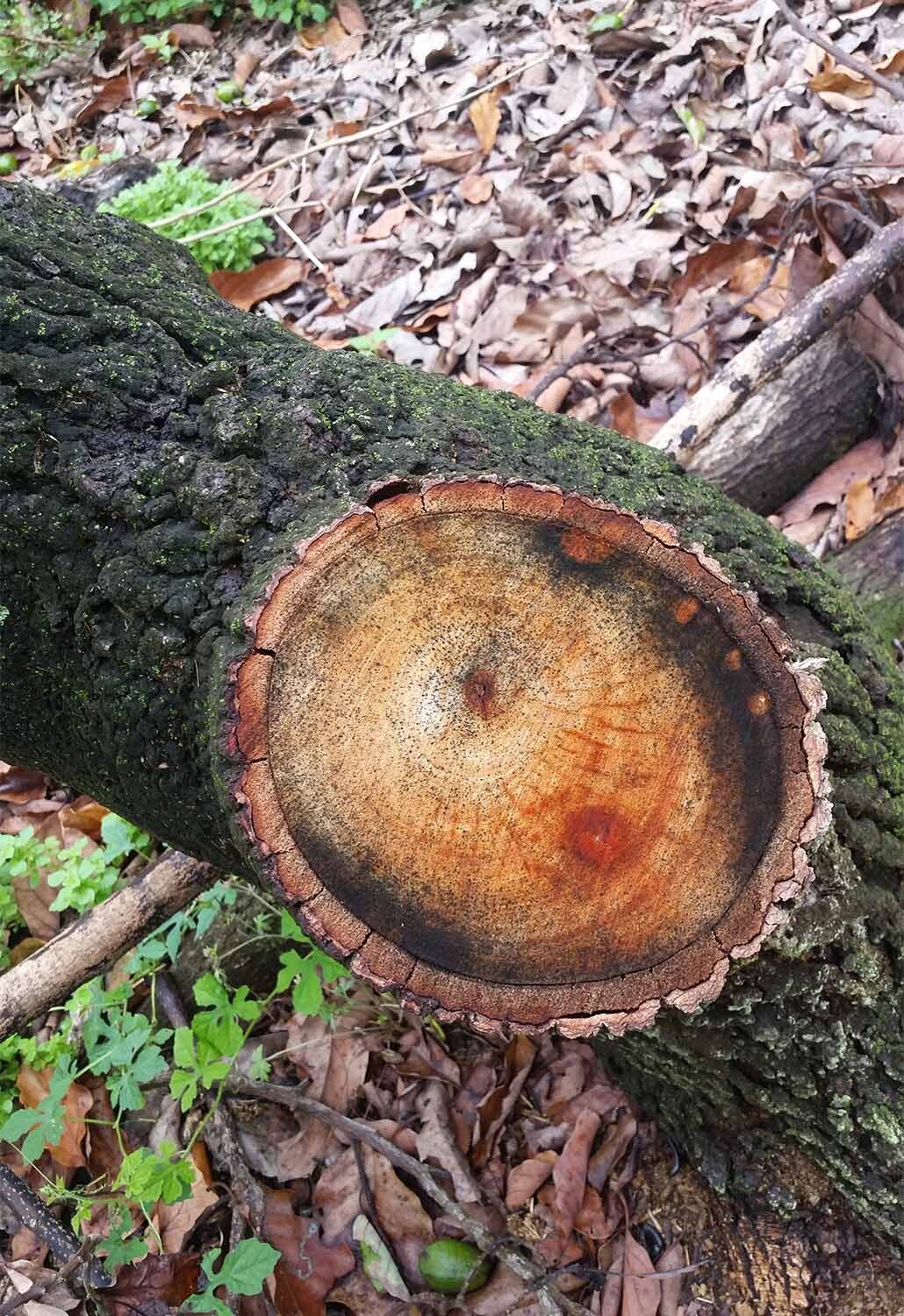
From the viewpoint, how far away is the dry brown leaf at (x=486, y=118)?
14.7ft

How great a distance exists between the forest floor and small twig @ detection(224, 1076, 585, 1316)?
45mm

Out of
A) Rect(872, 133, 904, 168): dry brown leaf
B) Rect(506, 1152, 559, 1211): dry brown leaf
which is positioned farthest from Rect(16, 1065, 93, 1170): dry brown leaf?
Rect(872, 133, 904, 168): dry brown leaf

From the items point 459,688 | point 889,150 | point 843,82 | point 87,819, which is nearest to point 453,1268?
point 459,688

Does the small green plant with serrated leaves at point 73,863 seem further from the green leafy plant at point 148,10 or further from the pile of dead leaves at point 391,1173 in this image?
the green leafy plant at point 148,10

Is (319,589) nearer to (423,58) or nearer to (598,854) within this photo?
(598,854)

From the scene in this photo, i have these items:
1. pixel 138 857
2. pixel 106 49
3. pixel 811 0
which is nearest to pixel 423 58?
pixel 811 0

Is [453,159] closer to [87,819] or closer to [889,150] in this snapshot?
[889,150]

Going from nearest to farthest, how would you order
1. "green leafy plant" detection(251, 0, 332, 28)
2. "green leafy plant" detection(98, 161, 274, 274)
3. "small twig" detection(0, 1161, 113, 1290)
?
1. "small twig" detection(0, 1161, 113, 1290)
2. "green leafy plant" detection(98, 161, 274, 274)
3. "green leafy plant" detection(251, 0, 332, 28)

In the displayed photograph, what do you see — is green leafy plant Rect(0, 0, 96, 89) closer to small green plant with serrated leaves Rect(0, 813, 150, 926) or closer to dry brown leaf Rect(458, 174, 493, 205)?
dry brown leaf Rect(458, 174, 493, 205)

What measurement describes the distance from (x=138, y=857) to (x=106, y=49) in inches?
231

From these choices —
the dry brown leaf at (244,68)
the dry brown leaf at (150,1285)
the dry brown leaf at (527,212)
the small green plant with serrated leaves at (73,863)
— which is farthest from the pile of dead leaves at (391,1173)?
the dry brown leaf at (244,68)

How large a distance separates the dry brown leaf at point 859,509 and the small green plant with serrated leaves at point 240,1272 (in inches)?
87.2

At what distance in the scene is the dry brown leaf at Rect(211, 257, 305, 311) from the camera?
4492 millimetres

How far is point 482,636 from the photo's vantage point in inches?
45.4
